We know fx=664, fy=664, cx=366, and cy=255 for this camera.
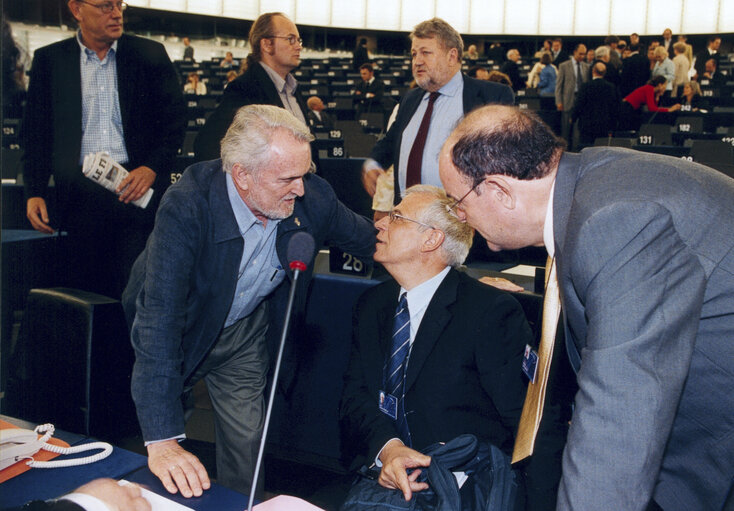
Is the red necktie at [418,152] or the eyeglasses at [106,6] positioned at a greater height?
the eyeglasses at [106,6]

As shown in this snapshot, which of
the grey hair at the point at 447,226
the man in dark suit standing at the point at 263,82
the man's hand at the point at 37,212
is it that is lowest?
the man's hand at the point at 37,212

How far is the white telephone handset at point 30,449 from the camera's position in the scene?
4.00 ft

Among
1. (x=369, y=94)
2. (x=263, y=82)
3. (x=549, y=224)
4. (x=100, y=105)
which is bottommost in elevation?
(x=549, y=224)

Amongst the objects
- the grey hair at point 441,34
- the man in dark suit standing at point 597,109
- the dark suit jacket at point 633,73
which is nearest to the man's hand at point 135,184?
the grey hair at point 441,34

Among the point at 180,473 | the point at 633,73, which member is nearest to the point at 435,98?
the point at 180,473

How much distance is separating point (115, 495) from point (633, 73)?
924 cm

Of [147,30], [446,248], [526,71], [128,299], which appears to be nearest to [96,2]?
[128,299]

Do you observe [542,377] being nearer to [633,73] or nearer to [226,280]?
[226,280]

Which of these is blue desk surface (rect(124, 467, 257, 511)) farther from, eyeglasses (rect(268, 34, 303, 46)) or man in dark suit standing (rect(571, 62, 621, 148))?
man in dark suit standing (rect(571, 62, 621, 148))

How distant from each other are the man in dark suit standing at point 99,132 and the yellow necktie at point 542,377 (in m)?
1.82

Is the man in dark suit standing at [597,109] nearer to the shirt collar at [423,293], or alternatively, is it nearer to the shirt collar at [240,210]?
the shirt collar at [423,293]

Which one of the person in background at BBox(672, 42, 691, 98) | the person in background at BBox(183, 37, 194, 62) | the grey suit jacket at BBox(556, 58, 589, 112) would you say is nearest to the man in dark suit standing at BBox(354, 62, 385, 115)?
the grey suit jacket at BBox(556, 58, 589, 112)

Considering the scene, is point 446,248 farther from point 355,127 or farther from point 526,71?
point 526,71

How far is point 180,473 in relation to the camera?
1.24 meters
